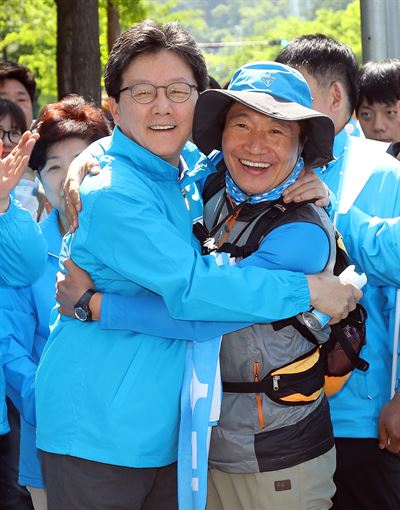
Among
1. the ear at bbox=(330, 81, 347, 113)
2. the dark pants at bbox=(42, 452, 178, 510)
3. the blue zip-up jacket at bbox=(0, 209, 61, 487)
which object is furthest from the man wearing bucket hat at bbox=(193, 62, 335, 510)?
the blue zip-up jacket at bbox=(0, 209, 61, 487)

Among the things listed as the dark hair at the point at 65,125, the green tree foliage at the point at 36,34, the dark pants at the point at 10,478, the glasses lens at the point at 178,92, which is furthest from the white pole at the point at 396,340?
the green tree foliage at the point at 36,34

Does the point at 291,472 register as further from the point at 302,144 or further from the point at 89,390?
the point at 302,144

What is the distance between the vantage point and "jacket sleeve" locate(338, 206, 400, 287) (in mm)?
3529

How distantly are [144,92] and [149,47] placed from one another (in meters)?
0.16

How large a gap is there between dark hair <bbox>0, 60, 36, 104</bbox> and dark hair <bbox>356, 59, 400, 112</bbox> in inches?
120

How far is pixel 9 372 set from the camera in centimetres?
436

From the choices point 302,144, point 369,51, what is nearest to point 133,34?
point 302,144

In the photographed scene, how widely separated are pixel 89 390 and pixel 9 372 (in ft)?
4.59

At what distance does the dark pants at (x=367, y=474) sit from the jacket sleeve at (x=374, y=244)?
0.73 meters

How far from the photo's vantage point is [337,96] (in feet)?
13.6

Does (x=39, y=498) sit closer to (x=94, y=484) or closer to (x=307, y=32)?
(x=94, y=484)

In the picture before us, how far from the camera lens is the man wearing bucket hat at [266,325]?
10.00 ft

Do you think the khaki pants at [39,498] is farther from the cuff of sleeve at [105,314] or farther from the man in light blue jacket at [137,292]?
the cuff of sleeve at [105,314]

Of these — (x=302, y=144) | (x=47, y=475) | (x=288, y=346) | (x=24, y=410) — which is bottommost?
(x=24, y=410)
